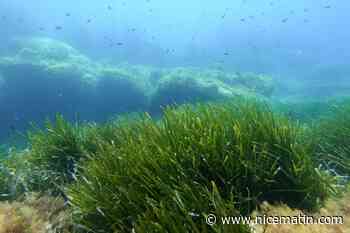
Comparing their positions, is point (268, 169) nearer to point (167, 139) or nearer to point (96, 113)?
point (167, 139)

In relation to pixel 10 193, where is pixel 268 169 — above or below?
above

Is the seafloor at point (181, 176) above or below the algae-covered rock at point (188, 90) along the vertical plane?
below

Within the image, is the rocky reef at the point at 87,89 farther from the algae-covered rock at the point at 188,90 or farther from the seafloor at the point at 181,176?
the seafloor at the point at 181,176

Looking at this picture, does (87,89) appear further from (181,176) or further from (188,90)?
(181,176)

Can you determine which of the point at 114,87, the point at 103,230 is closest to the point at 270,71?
the point at 114,87

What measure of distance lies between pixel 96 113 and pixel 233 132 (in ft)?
72.2

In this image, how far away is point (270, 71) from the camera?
171 ft

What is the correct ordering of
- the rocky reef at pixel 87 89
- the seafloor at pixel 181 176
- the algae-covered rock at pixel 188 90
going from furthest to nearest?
the rocky reef at pixel 87 89 → the algae-covered rock at pixel 188 90 → the seafloor at pixel 181 176

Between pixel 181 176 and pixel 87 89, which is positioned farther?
pixel 87 89

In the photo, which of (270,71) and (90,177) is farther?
(270,71)

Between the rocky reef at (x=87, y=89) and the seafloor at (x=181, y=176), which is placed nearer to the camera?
the seafloor at (x=181, y=176)

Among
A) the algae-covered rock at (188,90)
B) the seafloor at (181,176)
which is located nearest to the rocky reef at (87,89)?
the algae-covered rock at (188,90)

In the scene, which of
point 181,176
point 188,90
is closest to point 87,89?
point 188,90

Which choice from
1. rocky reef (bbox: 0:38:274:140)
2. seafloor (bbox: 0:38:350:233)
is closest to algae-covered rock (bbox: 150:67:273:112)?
rocky reef (bbox: 0:38:274:140)
